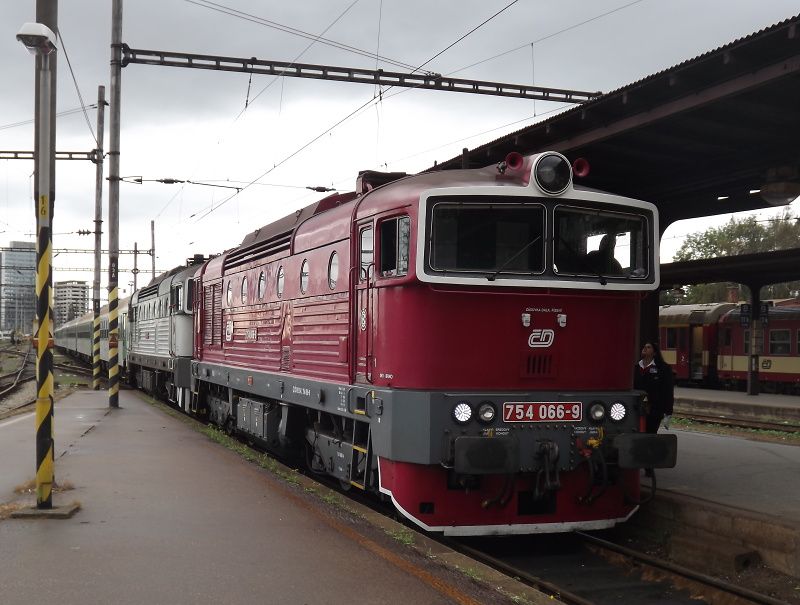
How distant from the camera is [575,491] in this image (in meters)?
A: 7.71

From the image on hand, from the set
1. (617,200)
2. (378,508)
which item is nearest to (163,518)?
(378,508)

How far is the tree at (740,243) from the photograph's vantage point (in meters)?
56.1

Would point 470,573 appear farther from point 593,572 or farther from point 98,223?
point 98,223

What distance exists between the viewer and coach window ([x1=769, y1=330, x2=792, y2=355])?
92.6 ft

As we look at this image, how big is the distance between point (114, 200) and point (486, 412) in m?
15.7

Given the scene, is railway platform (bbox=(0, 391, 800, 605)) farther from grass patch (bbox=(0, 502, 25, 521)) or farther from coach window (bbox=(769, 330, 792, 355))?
coach window (bbox=(769, 330, 792, 355))

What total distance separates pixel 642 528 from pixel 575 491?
1.48m

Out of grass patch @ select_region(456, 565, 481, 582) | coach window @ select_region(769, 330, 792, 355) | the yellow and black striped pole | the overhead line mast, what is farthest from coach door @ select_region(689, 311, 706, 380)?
the yellow and black striped pole

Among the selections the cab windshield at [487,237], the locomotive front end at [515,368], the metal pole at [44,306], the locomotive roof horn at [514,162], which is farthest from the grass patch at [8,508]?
the locomotive roof horn at [514,162]

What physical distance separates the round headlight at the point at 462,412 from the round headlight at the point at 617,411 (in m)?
1.45

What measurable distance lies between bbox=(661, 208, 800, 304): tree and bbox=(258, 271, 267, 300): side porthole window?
46.3 meters

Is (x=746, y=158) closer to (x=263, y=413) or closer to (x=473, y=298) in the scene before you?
(x=473, y=298)

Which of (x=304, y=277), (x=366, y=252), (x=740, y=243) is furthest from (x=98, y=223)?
(x=740, y=243)

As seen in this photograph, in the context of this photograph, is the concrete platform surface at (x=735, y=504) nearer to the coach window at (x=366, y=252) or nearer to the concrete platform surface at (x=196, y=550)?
the concrete platform surface at (x=196, y=550)
